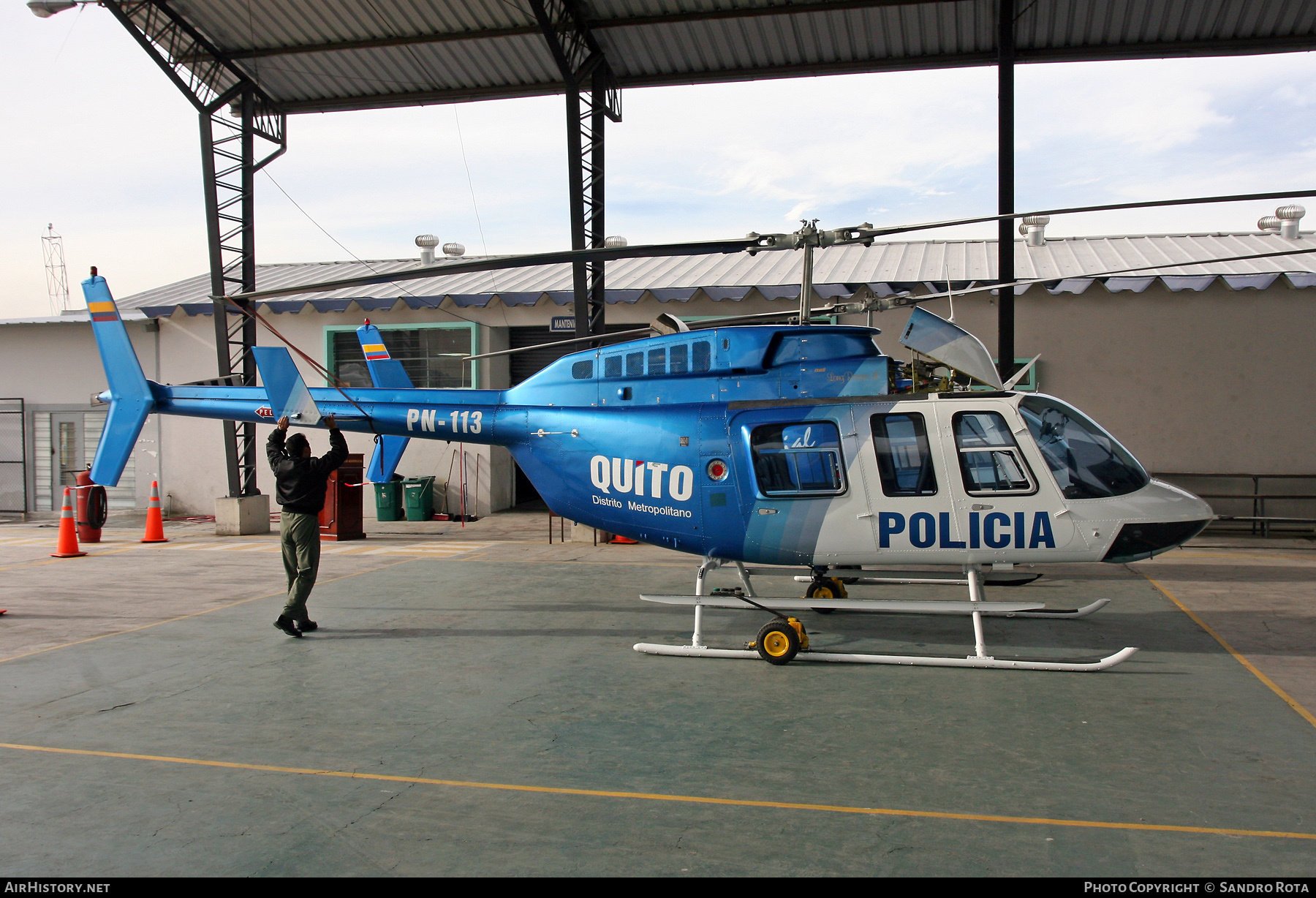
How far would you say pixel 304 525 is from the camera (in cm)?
794

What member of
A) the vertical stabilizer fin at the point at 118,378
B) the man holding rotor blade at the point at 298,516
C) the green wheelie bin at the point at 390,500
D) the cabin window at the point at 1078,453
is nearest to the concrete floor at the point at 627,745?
the man holding rotor blade at the point at 298,516

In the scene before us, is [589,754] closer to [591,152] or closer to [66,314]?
[591,152]

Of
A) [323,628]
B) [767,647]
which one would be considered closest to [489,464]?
[323,628]

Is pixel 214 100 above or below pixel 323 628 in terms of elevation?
above

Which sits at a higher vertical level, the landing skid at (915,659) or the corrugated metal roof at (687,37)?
the corrugated metal roof at (687,37)

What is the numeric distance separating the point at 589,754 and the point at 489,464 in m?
14.5

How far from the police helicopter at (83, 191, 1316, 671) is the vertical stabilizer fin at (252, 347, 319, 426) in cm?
2

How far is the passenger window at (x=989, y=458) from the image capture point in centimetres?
693

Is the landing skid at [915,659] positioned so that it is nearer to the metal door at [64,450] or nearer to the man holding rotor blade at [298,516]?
the man holding rotor blade at [298,516]

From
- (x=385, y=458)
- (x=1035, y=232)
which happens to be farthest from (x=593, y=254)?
(x=1035, y=232)

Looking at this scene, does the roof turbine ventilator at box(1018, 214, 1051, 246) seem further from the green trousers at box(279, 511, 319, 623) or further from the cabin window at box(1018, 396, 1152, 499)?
the green trousers at box(279, 511, 319, 623)

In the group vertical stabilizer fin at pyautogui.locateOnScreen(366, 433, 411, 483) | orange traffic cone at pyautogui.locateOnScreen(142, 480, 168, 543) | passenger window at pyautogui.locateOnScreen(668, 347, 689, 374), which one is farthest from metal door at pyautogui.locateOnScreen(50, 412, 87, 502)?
passenger window at pyautogui.locateOnScreen(668, 347, 689, 374)

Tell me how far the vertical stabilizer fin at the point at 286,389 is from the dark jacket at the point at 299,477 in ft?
1.54

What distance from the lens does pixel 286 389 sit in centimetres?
867
